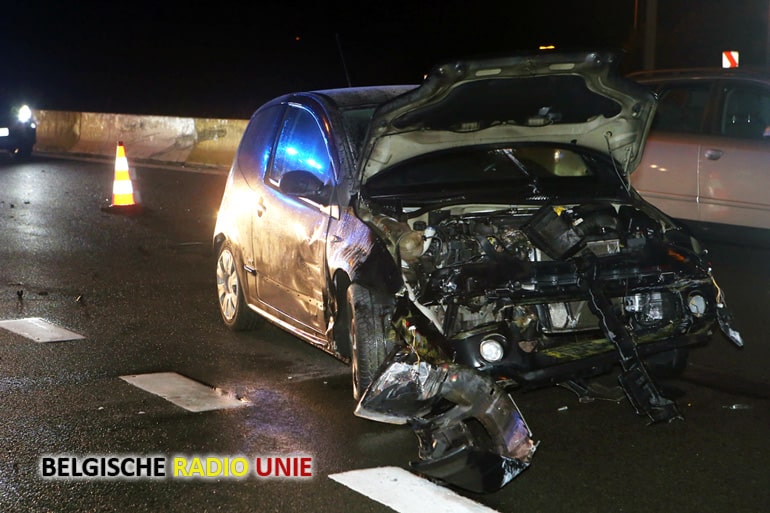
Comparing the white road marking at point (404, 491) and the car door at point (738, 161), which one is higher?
the car door at point (738, 161)

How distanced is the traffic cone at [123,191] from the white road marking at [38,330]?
6.05 metres

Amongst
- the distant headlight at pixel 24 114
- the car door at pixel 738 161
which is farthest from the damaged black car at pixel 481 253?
the distant headlight at pixel 24 114

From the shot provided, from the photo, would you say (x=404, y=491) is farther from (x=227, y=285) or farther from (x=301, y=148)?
(x=227, y=285)

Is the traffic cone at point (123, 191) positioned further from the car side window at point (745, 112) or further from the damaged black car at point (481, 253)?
the damaged black car at point (481, 253)

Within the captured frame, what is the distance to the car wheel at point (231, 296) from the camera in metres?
8.22

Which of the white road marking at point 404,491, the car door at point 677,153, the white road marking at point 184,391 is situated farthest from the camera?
the car door at point 677,153

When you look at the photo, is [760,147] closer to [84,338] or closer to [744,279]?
[744,279]

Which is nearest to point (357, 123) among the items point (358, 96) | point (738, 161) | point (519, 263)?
point (358, 96)

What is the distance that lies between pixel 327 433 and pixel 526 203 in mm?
1661

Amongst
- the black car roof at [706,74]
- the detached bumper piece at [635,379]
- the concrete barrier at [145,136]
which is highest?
the black car roof at [706,74]

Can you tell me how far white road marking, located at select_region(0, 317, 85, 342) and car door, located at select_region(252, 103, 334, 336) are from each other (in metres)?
1.62

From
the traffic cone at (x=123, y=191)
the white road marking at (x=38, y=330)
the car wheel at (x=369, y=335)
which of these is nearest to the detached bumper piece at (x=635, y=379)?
the car wheel at (x=369, y=335)

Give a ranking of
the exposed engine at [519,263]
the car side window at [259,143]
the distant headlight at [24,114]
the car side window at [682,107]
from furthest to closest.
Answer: the distant headlight at [24,114], the car side window at [682,107], the car side window at [259,143], the exposed engine at [519,263]

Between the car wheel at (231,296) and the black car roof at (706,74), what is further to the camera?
the black car roof at (706,74)
